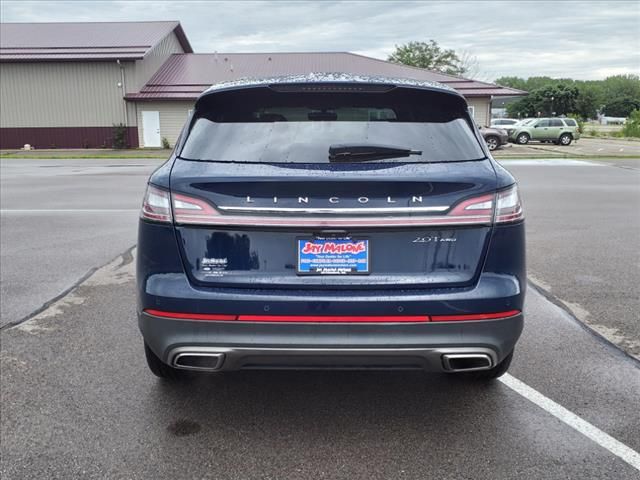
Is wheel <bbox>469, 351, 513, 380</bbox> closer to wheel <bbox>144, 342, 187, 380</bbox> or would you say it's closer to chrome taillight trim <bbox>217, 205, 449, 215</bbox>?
chrome taillight trim <bbox>217, 205, 449, 215</bbox>

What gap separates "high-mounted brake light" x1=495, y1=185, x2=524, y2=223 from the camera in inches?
122

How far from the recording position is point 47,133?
3706 centimetres

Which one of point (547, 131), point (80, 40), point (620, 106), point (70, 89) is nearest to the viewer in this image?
point (70, 89)

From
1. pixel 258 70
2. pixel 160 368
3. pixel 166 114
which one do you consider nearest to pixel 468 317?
pixel 160 368

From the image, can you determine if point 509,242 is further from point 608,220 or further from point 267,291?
point 608,220

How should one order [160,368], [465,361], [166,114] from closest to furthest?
1. [465,361]
2. [160,368]
3. [166,114]

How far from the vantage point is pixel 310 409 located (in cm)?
368

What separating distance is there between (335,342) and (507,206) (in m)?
1.06

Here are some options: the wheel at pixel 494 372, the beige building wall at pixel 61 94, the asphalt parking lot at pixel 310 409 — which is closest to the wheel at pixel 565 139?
the beige building wall at pixel 61 94

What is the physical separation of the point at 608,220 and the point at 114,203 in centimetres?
900

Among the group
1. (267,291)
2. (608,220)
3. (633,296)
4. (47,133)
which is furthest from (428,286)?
(47,133)

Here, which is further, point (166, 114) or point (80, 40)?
point (80, 40)

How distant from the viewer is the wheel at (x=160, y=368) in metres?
3.78

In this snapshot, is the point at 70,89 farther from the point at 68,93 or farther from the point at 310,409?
the point at 310,409
